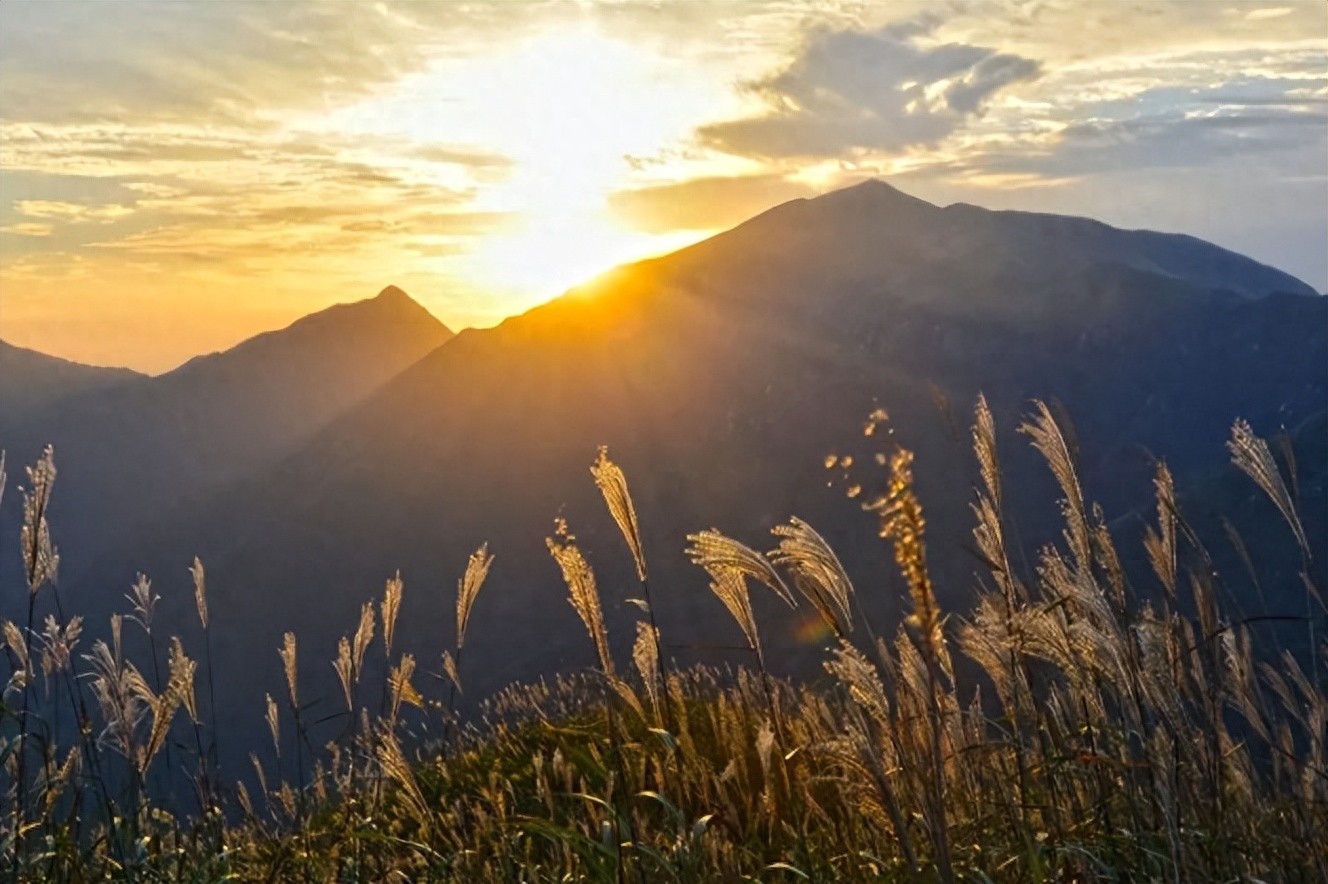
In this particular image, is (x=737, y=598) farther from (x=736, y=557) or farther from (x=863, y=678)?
(x=863, y=678)

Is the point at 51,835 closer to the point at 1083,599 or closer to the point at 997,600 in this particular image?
the point at 997,600

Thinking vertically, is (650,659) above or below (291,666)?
above

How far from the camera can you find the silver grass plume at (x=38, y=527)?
332 cm

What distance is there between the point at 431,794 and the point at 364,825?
318 cm

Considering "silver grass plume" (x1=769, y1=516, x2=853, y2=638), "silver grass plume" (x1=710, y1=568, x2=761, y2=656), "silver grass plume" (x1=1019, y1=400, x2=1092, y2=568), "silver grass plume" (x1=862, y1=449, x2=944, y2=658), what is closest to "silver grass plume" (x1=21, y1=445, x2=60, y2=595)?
"silver grass plume" (x1=710, y1=568, x2=761, y2=656)

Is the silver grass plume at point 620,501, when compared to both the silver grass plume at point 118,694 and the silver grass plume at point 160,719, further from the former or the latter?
the silver grass plume at point 118,694

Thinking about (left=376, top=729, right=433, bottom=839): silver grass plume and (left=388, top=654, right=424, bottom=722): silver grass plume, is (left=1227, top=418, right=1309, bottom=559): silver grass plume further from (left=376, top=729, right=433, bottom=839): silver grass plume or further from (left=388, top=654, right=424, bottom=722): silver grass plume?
(left=388, top=654, right=424, bottom=722): silver grass plume

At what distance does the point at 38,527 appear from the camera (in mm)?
3385

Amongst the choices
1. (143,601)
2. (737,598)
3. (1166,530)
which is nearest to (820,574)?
(737,598)

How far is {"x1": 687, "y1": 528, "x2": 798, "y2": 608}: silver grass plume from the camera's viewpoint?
6.81ft

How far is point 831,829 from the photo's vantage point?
3707mm

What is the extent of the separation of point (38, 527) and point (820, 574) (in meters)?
2.46

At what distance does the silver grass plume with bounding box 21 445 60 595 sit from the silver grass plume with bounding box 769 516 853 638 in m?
2.25

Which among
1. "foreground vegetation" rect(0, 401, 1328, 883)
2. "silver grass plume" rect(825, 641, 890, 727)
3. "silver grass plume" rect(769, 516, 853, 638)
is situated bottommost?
"foreground vegetation" rect(0, 401, 1328, 883)
